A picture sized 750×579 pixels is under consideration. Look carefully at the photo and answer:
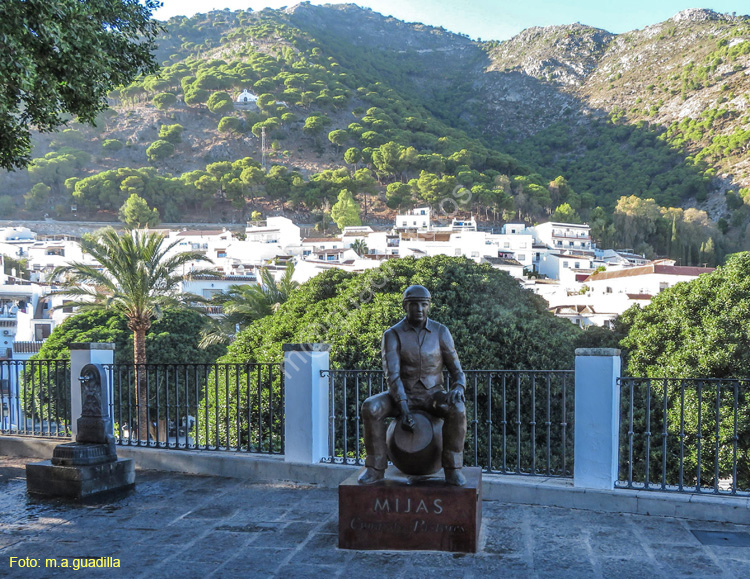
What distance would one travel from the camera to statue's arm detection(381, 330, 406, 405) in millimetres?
4738

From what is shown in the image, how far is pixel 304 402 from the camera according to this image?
6.97 metres

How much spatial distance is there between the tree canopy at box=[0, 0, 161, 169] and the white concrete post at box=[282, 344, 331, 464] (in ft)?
10.8

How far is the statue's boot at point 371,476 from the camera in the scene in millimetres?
4758

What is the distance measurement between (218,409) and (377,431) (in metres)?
3.34

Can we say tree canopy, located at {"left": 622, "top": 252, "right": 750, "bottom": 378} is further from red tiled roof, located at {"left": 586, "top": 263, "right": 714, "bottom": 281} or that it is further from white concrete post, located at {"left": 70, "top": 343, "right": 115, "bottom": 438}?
red tiled roof, located at {"left": 586, "top": 263, "right": 714, "bottom": 281}

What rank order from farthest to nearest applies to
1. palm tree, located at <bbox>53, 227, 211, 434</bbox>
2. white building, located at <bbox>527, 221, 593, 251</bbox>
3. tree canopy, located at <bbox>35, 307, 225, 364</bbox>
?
white building, located at <bbox>527, 221, 593, 251</bbox>, tree canopy, located at <bbox>35, 307, 225, 364</bbox>, palm tree, located at <bbox>53, 227, 211, 434</bbox>

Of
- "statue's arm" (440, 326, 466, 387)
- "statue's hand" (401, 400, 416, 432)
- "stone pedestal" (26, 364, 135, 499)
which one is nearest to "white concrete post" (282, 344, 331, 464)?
"stone pedestal" (26, 364, 135, 499)

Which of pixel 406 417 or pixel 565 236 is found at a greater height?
pixel 565 236

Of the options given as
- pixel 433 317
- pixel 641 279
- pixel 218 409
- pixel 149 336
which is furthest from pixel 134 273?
pixel 641 279

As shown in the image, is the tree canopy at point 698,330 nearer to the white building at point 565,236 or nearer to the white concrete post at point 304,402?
the white concrete post at point 304,402

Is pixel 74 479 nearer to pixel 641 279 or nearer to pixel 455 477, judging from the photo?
pixel 455 477

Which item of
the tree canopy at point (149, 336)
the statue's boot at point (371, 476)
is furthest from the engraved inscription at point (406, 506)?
the tree canopy at point (149, 336)

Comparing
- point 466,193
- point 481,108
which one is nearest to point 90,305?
point 466,193

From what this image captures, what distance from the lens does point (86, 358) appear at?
809 cm
